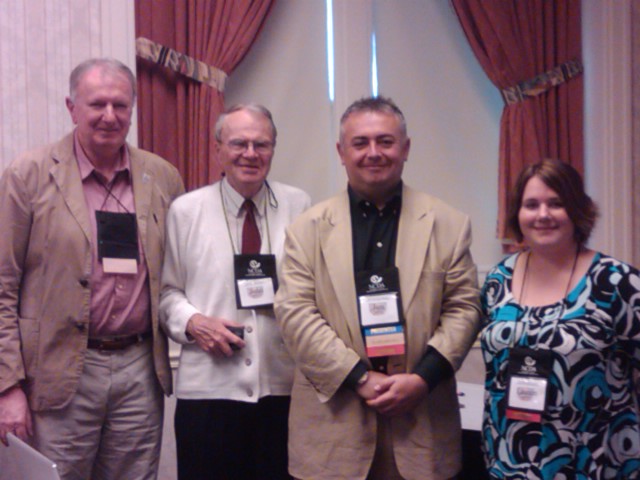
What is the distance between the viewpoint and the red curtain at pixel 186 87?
336 centimetres

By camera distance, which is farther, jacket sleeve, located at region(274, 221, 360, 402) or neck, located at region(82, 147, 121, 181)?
neck, located at region(82, 147, 121, 181)

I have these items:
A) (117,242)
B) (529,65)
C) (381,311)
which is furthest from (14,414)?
(529,65)

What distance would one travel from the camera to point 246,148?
229 centimetres

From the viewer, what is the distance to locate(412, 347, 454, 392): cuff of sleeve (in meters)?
1.92

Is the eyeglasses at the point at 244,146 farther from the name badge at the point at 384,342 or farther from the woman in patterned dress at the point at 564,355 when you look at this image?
the woman in patterned dress at the point at 564,355

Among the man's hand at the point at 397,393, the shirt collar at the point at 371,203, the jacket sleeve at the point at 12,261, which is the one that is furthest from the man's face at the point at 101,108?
the man's hand at the point at 397,393

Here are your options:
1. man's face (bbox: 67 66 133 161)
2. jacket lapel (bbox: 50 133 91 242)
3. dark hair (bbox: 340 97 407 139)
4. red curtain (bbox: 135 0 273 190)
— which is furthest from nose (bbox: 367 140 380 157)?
red curtain (bbox: 135 0 273 190)

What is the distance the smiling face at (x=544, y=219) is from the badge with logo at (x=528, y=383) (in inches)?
11.7

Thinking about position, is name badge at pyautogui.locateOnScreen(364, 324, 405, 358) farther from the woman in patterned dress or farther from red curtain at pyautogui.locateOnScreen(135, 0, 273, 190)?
red curtain at pyautogui.locateOnScreen(135, 0, 273, 190)

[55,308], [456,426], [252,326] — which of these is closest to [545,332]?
[456,426]

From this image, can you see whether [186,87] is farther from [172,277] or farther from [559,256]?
[559,256]

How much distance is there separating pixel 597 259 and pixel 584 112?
2216 mm

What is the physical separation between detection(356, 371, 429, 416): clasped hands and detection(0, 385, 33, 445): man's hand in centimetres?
98

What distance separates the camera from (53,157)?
222 centimetres
